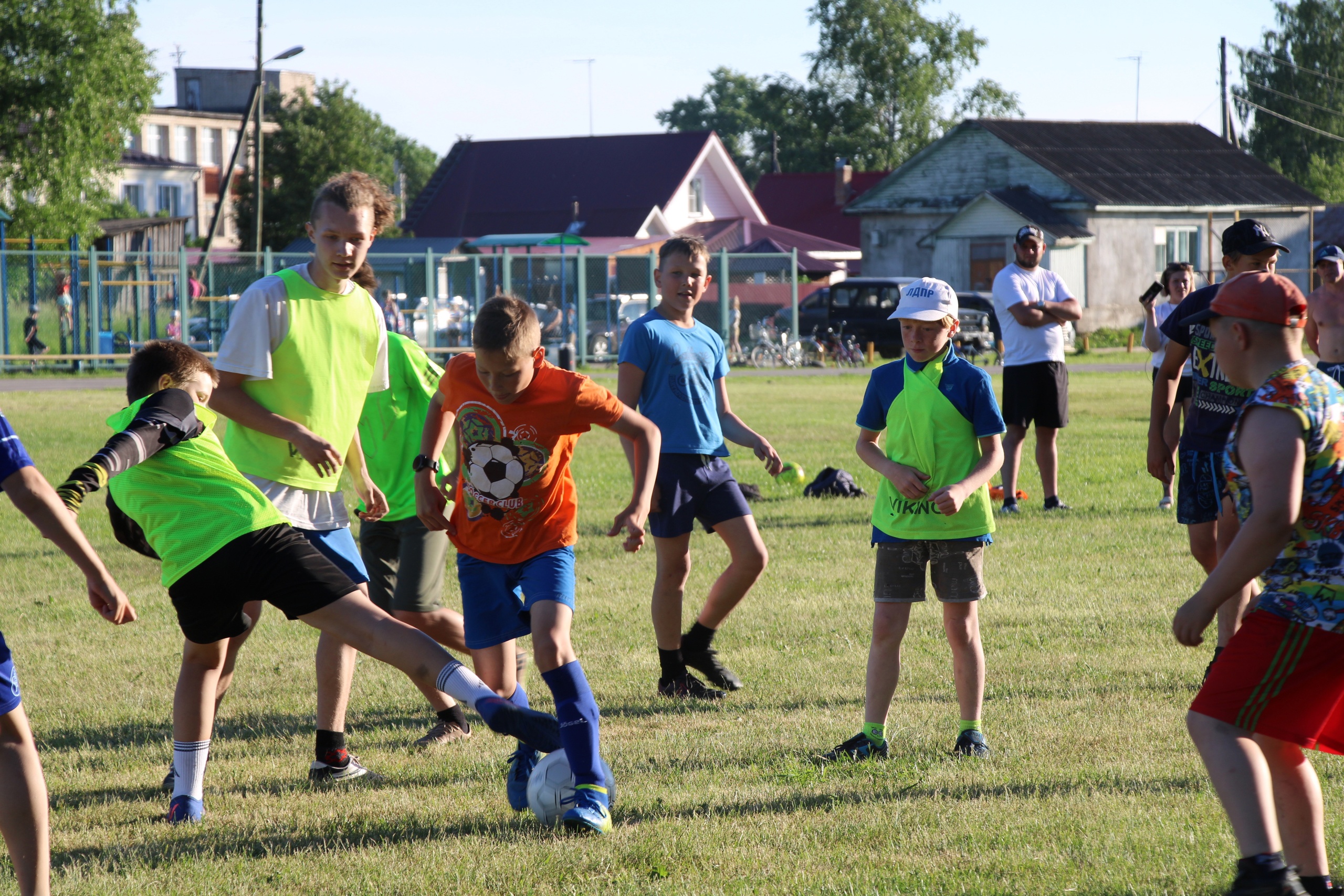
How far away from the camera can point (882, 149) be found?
75.6 meters

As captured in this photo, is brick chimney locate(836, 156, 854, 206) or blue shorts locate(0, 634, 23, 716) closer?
blue shorts locate(0, 634, 23, 716)

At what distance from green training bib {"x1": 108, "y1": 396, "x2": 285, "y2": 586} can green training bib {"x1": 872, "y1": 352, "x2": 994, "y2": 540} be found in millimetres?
2237

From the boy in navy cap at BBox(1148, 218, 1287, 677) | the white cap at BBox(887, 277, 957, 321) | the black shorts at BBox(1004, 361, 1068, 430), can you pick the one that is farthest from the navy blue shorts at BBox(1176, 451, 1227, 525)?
the black shorts at BBox(1004, 361, 1068, 430)

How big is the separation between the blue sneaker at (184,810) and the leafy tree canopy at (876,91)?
7234cm

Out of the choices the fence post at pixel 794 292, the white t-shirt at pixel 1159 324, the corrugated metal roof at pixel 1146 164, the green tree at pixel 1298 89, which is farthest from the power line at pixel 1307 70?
the white t-shirt at pixel 1159 324

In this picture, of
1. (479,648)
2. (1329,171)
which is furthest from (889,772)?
(1329,171)

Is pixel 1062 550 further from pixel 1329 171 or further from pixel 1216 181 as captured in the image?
pixel 1329 171

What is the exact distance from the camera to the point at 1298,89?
72.8 metres

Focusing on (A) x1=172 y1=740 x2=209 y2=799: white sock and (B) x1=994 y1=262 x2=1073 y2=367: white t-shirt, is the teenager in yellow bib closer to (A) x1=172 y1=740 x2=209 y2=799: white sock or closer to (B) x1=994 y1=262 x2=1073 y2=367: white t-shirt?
(A) x1=172 y1=740 x2=209 y2=799: white sock

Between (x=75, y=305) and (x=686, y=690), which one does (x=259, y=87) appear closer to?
(x=75, y=305)

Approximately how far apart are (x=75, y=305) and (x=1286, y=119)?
63.4m

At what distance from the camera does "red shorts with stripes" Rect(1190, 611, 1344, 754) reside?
3277 mm

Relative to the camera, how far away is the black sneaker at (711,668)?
246 inches

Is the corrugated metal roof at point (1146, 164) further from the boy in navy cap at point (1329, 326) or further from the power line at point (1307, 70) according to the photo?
the boy in navy cap at point (1329, 326)
